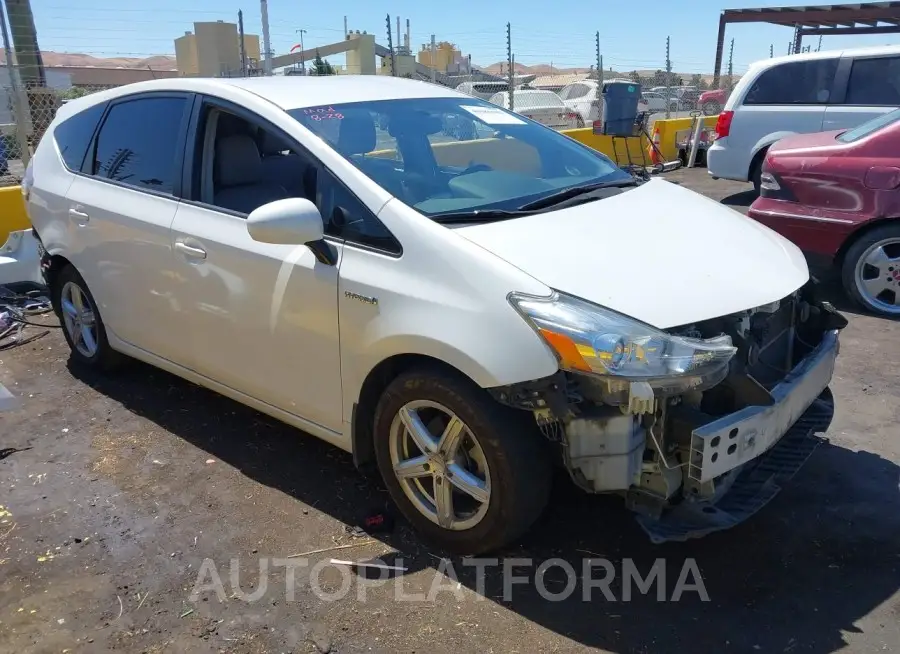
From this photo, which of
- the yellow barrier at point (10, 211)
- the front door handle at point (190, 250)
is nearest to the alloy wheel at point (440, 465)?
the front door handle at point (190, 250)

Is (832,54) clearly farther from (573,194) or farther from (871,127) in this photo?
(573,194)

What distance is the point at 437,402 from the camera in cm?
283

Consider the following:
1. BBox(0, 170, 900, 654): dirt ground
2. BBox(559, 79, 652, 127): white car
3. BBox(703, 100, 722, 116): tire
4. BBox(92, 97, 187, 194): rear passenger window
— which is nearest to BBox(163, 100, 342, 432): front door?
BBox(92, 97, 187, 194): rear passenger window

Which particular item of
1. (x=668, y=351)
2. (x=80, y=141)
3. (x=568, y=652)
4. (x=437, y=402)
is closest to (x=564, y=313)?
(x=668, y=351)

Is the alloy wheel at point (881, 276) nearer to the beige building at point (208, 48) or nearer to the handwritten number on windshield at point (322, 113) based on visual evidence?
the handwritten number on windshield at point (322, 113)

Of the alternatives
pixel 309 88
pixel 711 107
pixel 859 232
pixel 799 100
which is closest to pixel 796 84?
pixel 799 100

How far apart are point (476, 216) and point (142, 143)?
2.11 meters

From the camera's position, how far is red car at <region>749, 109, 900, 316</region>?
18.2ft

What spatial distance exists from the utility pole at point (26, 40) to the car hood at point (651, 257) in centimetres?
832

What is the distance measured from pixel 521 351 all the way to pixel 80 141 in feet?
10.9

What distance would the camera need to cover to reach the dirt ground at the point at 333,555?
2.67 metres

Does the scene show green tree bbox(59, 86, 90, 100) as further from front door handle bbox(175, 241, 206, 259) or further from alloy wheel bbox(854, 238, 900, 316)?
alloy wheel bbox(854, 238, 900, 316)

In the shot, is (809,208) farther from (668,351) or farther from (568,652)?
(568,652)

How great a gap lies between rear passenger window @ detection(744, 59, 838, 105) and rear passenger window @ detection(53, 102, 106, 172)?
25.4ft
